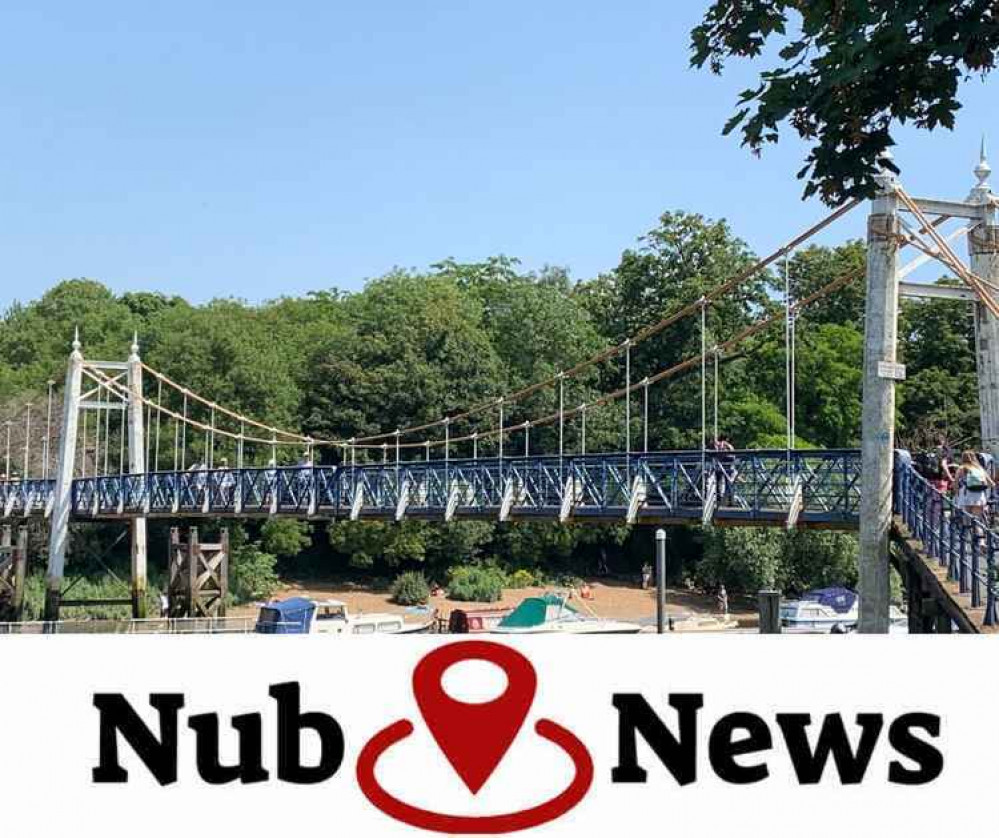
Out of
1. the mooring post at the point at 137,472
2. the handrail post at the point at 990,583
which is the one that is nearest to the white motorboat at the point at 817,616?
the mooring post at the point at 137,472

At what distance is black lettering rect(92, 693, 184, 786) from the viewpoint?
8.21 metres

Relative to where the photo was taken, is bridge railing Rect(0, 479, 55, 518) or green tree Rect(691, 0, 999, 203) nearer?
green tree Rect(691, 0, 999, 203)

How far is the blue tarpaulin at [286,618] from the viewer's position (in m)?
33.0

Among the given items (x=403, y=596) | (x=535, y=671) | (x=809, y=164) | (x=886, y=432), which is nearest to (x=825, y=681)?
(x=535, y=671)

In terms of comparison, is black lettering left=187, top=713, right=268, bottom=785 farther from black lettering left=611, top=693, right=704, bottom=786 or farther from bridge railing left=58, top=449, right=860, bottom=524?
bridge railing left=58, top=449, right=860, bottom=524

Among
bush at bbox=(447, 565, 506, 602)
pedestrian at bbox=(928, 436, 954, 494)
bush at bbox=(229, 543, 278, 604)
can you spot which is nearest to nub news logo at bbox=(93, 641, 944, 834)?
pedestrian at bbox=(928, 436, 954, 494)

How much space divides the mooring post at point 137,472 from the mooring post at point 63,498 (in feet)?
5.58

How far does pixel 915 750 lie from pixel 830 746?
0.48 metres

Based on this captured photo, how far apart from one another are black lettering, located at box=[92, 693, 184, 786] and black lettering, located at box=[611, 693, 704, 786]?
245 centimetres

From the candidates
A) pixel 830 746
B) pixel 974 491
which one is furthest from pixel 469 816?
pixel 974 491

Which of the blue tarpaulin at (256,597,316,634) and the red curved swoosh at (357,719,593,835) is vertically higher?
the red curved swoosh at (357,719,593,835)

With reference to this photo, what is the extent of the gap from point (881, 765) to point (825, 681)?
0.55m

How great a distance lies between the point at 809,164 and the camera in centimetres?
1134

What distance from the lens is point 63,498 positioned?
150 ft
